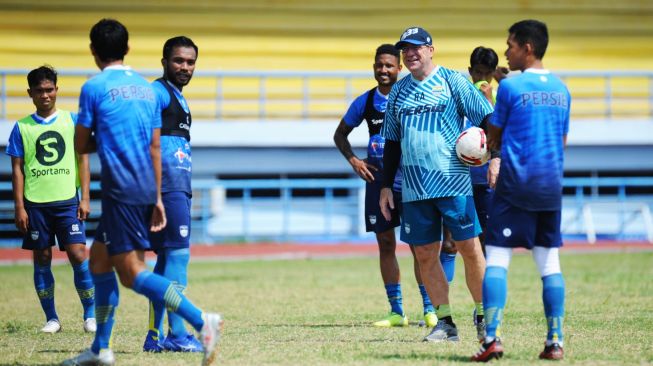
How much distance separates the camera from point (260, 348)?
8.09 m

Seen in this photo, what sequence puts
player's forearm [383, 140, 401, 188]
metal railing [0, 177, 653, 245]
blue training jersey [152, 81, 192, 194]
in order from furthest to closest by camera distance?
1. metal railing [0, 177, 653, 245]
2. player's forearm [383, 140, 401, 188]
3. blue training jersey [152, 81, 192, 194]

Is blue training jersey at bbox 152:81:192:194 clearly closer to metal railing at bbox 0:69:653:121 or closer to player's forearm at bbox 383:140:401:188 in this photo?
player's forearm at bbox 383:140:401:188

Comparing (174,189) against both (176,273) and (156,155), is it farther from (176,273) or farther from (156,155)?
(156,155)

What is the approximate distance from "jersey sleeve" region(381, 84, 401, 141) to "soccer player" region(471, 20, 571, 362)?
129 cm

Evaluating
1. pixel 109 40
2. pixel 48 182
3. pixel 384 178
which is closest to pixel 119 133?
pixel 109 40

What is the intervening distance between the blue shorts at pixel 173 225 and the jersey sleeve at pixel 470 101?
2131 millimetres

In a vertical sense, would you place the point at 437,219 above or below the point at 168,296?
above

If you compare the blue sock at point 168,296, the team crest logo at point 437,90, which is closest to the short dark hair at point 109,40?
the blue sock at point 168,296

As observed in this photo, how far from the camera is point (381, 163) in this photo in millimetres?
10000

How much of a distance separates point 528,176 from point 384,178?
176cm

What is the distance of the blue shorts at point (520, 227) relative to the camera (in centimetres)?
711

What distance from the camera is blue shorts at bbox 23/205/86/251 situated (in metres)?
9.66

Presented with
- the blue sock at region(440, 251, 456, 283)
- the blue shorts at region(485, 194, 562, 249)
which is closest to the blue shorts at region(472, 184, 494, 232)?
the blue sock at region(440, 251, 456, 283)

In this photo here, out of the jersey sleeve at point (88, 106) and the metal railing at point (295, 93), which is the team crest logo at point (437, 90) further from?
the metal railing at point (295, 93)
